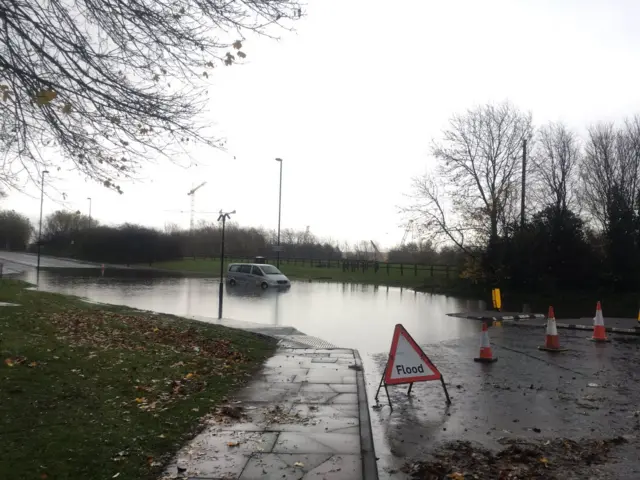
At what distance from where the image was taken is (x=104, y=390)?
21.4 ft

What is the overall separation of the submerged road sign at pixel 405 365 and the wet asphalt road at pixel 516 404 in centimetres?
32

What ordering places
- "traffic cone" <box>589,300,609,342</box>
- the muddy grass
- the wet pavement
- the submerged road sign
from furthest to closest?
1. "traffic cone" <box>589,300,609,342</box>
2. the submerged road sign
3. the wet pavement
4. the muddy grass

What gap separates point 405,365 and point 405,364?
1 centimetres

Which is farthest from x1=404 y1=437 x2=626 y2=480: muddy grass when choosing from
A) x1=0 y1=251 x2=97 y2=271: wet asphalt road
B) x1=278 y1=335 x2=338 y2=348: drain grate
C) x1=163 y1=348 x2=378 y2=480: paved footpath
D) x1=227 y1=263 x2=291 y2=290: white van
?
x1=0 y1=251 x2=97 y2=271: wet asphalt road

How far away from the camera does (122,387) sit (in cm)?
679

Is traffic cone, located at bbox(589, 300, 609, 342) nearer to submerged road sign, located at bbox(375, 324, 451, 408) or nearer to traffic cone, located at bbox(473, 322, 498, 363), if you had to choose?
traffic cone, located at bbox(473, 322, 498, 363)

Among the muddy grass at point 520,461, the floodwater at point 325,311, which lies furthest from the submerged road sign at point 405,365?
the floodwater at point 325,311

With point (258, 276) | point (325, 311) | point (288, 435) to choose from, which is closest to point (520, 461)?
point (288, 435)

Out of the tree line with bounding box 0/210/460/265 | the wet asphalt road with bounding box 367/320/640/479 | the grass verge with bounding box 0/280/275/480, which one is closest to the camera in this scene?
the grass verge with bounding box 0/280/275/480

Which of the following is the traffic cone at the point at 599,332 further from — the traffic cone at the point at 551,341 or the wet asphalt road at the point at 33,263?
the wet asphalt road at the point at 33,263

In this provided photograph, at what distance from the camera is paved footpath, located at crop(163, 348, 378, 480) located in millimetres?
4582

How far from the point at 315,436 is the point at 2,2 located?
5.41 metres

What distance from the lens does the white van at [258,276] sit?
32.7 m

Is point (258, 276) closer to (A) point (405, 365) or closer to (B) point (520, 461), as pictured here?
(A) point (405, 365)
